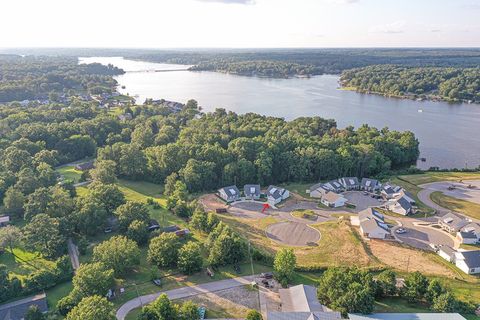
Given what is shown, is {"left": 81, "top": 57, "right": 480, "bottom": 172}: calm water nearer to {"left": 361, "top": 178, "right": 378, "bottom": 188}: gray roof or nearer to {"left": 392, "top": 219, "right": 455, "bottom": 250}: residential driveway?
{"left": 361, "top": 178, "right": 378, "bottom": 188}: gray roof

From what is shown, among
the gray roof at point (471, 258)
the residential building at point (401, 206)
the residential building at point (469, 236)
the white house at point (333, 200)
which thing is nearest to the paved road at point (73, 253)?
the white house at point (333, 200)

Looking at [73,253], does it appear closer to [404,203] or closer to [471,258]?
[471,258]

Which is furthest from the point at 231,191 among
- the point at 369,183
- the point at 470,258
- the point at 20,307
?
the point at 470,258

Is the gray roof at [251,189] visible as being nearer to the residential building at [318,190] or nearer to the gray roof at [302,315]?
the residential building at [318,190]

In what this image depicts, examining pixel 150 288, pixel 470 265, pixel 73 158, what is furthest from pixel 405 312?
pixel 73 158

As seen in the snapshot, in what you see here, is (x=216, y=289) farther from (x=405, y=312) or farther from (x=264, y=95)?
(x=264, y=95)

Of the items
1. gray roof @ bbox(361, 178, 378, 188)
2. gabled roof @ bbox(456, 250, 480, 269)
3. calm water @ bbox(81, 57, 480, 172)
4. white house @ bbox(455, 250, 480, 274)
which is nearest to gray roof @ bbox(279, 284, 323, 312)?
white house @ bbox(455, 250, 480, 274)
